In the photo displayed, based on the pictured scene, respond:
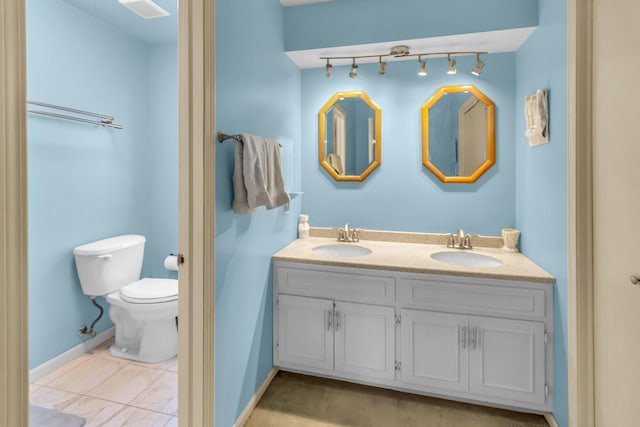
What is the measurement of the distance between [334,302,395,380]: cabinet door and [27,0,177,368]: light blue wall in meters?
1.72

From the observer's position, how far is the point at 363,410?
74.0 inches

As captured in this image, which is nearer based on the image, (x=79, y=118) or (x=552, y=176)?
(x=552, y=176)

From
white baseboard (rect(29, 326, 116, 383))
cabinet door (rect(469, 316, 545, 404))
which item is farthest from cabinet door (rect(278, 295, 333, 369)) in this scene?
white baseboard (rect(29, 326, 116, 383))

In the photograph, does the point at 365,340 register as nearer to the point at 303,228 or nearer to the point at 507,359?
the point at 507,359

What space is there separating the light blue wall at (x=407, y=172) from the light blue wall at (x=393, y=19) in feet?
1.19

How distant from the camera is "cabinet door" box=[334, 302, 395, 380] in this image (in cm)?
195

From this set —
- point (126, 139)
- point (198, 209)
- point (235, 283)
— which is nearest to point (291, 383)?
point (235, 283)

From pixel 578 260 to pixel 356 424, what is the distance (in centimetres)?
132

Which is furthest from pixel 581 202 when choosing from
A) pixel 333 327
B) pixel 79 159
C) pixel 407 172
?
pixel 79 159

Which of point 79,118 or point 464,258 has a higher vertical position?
point 79,118

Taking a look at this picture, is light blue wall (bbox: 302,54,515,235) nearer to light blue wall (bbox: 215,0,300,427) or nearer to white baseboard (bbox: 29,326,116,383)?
light blue wall (bbox: 215,0,300,427)

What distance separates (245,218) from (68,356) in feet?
5.63

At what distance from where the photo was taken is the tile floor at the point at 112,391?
5.89ft

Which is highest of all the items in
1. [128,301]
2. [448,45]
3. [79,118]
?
A: [448,45]
